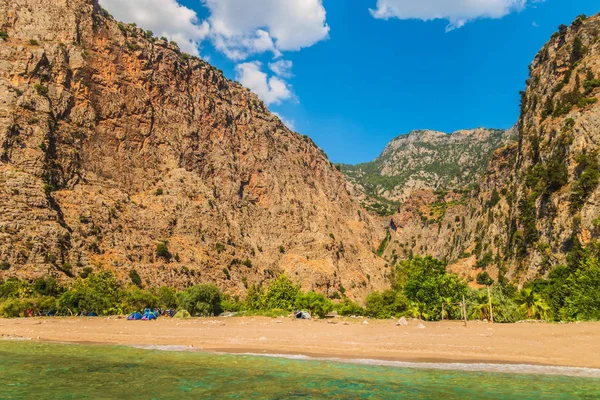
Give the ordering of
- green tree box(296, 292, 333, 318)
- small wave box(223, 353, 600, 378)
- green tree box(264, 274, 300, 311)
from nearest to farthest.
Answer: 1. small wave box(223, 353, 600, 378)
2. green tree box(296, 292, 333, 318)
3. green tree box(264, 274, 300, 311)

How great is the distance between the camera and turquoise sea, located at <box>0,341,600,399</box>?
46.4 ft

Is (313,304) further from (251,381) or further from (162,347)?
(251,381)

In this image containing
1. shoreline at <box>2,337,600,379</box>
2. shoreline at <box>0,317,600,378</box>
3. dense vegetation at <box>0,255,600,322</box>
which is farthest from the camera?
dense vegetation at <box>0,255,600,322</box>

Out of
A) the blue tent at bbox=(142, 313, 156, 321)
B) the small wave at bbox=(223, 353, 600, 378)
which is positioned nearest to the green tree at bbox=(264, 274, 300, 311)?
the blue tent at bbox=(142, 313, 156, 321)

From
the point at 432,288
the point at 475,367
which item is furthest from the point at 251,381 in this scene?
the point at 432,288

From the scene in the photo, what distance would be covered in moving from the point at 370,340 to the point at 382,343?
1621mm

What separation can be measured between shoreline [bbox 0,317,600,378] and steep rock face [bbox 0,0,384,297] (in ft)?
96.0

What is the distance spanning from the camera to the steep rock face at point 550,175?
5541 centimetres

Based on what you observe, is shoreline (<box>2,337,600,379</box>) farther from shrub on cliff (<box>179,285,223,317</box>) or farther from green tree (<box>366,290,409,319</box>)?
green tree (<box>366,290,409,319</box>)

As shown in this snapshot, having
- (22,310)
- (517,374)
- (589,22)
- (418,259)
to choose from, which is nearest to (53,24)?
(22,310)

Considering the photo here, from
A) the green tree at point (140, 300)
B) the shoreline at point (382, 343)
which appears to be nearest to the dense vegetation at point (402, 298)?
the green tree at point (140, 300)

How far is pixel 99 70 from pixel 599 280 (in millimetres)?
90711

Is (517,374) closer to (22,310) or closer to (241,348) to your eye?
(241,348)

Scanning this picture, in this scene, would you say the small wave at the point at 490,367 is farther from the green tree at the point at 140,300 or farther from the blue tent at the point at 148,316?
the green tree at the point at 140,300
